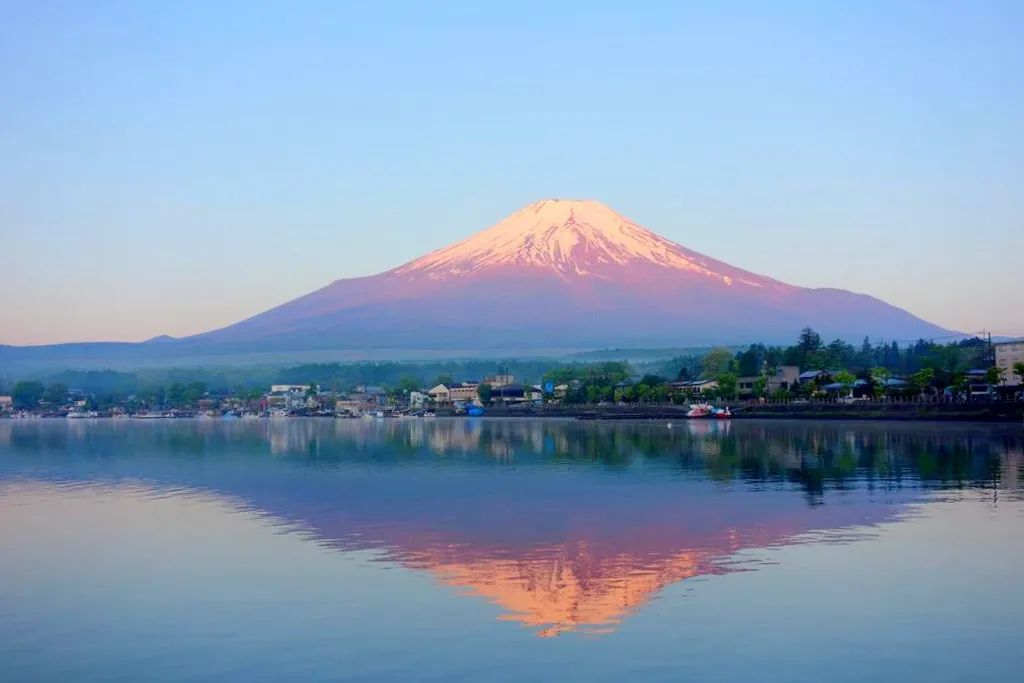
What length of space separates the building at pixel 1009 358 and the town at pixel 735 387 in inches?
2.9

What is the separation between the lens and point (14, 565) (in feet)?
57.4

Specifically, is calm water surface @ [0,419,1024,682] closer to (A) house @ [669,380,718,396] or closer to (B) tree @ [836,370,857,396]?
(B) tree @ [836,370,857,396]

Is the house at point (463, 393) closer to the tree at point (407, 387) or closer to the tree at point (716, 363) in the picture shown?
the tree at point (407, 387)

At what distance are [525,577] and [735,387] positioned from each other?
9052cm

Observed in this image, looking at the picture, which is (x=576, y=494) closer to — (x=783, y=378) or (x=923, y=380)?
(x=923, y=380)

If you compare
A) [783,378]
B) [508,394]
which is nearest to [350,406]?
[508,394]

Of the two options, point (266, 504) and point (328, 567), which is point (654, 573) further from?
point (266, 504)

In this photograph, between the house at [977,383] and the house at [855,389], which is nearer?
A: the house at [977,383]

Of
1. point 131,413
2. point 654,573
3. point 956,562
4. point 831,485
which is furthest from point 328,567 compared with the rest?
point 131,413

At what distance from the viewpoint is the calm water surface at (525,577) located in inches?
436

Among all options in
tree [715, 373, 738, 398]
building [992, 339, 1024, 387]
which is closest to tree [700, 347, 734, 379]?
tree [715, 373, 738, 398]

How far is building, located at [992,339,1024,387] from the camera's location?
70250 millimetres

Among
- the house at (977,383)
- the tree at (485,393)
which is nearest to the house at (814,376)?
the house at (977,383)

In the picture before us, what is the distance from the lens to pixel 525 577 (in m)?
15.4
